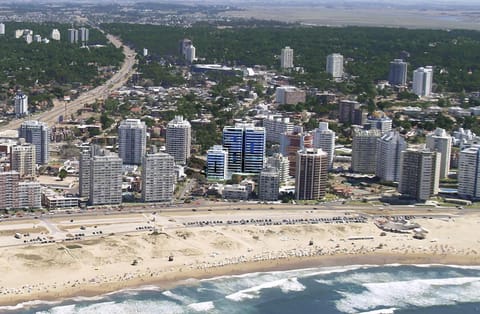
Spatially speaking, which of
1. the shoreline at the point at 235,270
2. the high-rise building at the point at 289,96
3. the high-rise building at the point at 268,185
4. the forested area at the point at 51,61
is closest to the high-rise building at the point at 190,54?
the forested area at the point at 51,61

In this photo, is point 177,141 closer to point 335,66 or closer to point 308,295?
point 308,295

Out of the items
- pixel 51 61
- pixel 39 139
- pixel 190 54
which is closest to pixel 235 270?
pixel 39 139

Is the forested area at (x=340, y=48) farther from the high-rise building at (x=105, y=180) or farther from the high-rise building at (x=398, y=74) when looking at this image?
the high-rise building at (x=105, y=180)

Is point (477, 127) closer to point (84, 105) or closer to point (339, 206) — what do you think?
point (339, 206)

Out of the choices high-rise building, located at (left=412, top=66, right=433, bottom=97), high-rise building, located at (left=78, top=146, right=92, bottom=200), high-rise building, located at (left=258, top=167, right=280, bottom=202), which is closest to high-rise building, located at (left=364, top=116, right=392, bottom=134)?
high-rise building, located at (left=258, top=167, right=280, bottom=202)

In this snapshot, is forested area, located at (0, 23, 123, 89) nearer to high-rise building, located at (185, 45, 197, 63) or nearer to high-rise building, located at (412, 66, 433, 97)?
high-rise building, located at (185, 45, 197, 63)

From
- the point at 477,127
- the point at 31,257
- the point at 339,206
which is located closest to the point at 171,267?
the point at 31,257
